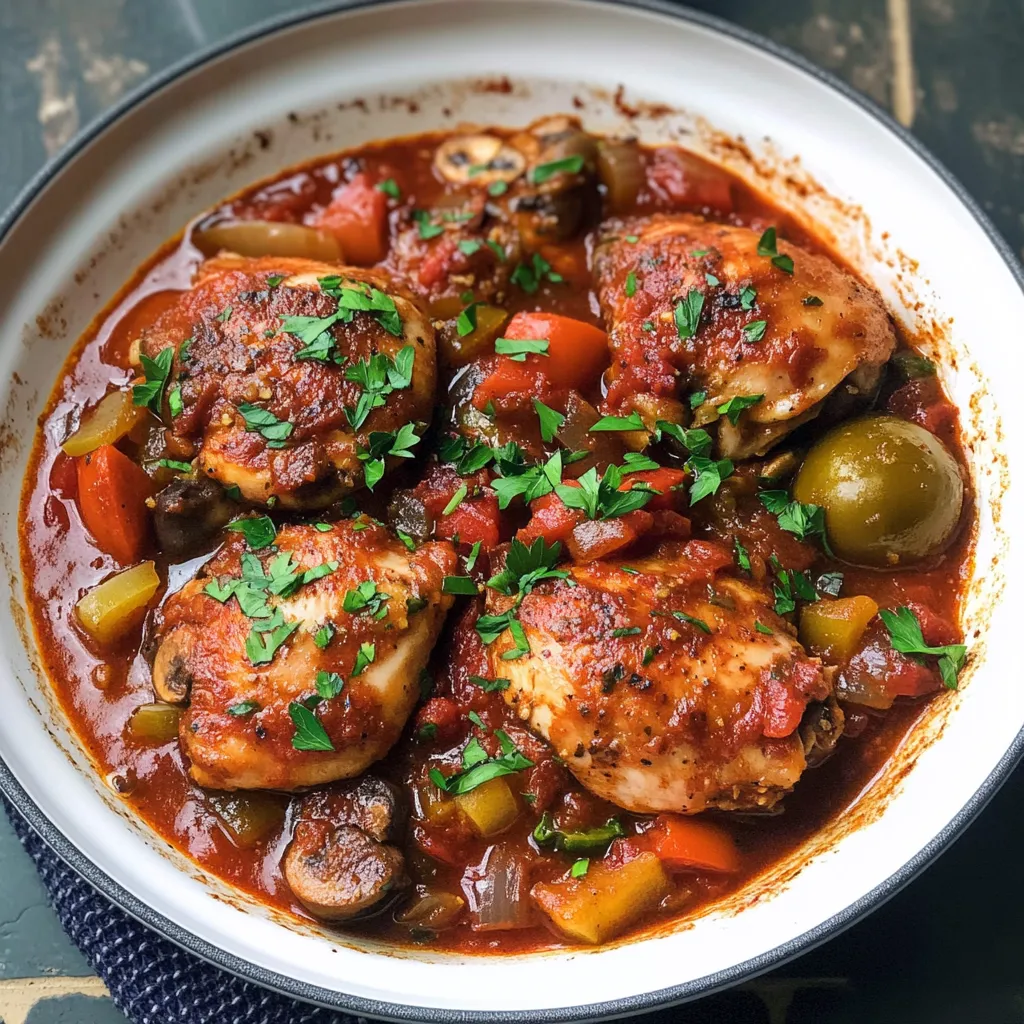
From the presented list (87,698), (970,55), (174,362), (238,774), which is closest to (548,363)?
(174,362)

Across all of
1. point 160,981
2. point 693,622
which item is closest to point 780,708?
point 693,622

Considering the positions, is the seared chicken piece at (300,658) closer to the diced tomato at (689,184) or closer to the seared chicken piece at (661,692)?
the seared chicken piece at (661,692)

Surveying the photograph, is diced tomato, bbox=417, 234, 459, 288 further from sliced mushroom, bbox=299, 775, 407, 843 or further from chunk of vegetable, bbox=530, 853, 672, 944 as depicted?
chunk of vegetable, bbox=530, 853, 672, 944

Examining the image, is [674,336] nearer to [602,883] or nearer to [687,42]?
[687,42]

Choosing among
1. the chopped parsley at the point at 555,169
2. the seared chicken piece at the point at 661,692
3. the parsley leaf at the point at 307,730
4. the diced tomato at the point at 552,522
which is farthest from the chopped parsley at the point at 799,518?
the parsley leaf at the point at 307,730

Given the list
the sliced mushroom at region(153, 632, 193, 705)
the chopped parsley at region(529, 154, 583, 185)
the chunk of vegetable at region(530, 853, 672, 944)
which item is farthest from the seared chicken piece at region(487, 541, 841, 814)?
the chopped parsley at region(529, 154, 583, 185)

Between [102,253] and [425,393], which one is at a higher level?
[102,253]

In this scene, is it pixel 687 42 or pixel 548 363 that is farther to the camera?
pixel 687 42

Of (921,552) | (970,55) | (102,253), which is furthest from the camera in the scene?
(970,55)
